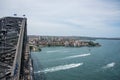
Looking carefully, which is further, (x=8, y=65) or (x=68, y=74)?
(x=68, y=74)

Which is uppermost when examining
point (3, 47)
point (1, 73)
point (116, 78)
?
point (3, 47)

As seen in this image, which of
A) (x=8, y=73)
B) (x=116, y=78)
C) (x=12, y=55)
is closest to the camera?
(x=8, y=73)

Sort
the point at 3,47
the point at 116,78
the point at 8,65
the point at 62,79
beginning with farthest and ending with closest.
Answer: the point at 116,78 < the point at 62,79 < the point at 3,47 < the point at 8,65

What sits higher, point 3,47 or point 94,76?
point 3,47

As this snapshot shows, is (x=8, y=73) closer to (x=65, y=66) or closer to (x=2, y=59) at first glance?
(x=2, y=59)

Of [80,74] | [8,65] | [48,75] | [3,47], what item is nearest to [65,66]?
[80,74]

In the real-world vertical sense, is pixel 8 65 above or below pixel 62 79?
above

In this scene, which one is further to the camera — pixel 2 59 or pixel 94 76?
pixel 94 76

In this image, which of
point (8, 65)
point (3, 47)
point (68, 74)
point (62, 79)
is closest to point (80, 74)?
point (68, 74)

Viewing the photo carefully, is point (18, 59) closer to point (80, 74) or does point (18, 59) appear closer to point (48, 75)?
point (48, 75)
